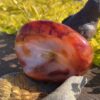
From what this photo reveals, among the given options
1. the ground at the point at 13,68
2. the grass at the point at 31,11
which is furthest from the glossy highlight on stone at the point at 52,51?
the grass at the point at 31,11

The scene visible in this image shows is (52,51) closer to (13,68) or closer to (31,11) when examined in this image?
(13,68)

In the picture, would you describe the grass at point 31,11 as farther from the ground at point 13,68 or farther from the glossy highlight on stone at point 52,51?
the glossy highlight on stone at point 52,51

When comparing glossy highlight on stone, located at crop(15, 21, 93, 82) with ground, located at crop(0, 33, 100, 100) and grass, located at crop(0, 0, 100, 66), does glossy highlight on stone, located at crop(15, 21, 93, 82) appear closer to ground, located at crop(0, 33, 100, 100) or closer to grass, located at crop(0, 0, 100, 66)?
ground, located at crop(0, 33, 100, 100)

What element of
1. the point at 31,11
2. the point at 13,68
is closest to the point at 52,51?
the point at 13,68

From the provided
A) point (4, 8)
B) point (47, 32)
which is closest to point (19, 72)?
point (47, 32)

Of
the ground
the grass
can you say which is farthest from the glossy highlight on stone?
the grass
